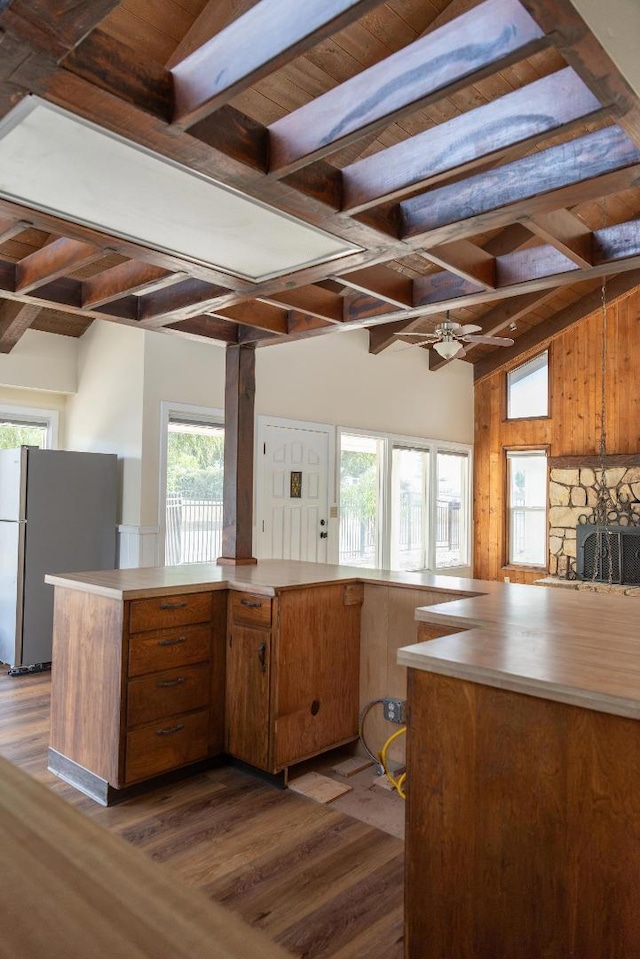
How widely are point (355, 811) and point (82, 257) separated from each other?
2.49 meters

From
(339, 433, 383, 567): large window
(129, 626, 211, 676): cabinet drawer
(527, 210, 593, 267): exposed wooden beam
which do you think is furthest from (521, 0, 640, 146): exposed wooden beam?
(339, 433, 383, 567): large window

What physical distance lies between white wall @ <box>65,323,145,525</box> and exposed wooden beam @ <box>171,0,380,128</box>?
3.55m

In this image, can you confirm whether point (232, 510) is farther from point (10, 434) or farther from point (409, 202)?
point (10, 434)

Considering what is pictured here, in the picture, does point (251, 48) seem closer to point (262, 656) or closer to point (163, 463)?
point (262, 656)

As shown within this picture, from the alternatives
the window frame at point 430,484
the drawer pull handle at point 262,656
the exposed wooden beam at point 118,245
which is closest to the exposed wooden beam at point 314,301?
the exposed wooden beam at point 118,245

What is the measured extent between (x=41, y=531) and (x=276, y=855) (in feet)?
10.7

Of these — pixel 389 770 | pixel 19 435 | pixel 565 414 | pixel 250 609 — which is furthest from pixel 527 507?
pixel 250 609

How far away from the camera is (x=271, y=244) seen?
8.11 ft

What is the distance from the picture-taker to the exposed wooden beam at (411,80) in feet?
4.62

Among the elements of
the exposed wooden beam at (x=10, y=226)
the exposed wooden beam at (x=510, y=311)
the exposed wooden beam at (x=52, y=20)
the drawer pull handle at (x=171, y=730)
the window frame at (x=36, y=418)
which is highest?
the exposed wooden beam at (x=510, y=311)

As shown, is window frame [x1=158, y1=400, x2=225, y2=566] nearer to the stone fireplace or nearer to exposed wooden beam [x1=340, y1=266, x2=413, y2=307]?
exposed wooden beam [x1=340, y1=266, x2=413, y2=307]

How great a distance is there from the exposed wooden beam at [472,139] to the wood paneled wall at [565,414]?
5.91 m

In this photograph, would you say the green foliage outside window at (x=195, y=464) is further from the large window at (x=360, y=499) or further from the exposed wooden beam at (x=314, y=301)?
the exposed wooden beam at (x=314, y=301)

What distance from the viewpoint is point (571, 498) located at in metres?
7.37
